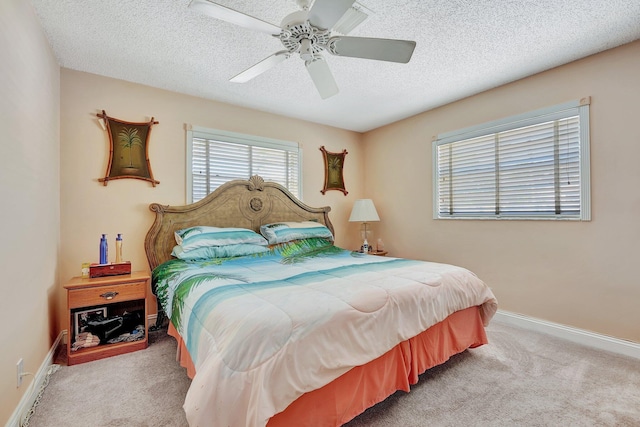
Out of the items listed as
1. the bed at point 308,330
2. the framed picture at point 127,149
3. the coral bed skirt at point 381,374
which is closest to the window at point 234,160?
the framed picture at point 127,149

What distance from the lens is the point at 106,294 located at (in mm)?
2445

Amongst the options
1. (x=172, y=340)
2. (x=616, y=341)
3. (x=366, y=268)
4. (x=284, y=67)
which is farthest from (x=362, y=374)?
(x=284, y=67)

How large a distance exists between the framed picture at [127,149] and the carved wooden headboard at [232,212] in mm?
391

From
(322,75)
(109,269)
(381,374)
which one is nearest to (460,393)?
(381,374)

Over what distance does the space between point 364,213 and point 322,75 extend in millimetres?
2435

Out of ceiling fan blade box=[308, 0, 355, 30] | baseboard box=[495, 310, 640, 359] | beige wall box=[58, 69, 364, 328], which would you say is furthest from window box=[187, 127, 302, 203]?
baseboard box=[495, 310, 640, 359]

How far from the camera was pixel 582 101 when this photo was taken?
2.65m

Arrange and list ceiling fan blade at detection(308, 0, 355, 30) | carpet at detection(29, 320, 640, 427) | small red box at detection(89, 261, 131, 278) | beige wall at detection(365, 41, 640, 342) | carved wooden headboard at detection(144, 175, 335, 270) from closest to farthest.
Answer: ceiling fan blade at detection(308, 0, 355, 30)
carpet at detection(29, 320, 640, 427)
beige wall at detection(365, 41, 640, 342)
small red box at detection(89, 261, 131, 278)
carved wooden headboard at detection(144, 175, 335, 270)

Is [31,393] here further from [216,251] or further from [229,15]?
[229,15]

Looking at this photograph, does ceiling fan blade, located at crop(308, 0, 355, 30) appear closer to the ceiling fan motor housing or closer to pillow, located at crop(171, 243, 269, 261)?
the ceiling fan motor housing

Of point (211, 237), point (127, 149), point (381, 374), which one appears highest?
point (127, 149)

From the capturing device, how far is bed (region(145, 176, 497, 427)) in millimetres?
1226

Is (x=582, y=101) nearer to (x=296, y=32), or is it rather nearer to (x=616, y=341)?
(x=616, y=341)

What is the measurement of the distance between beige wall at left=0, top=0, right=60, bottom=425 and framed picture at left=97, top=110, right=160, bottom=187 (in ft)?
1.46
